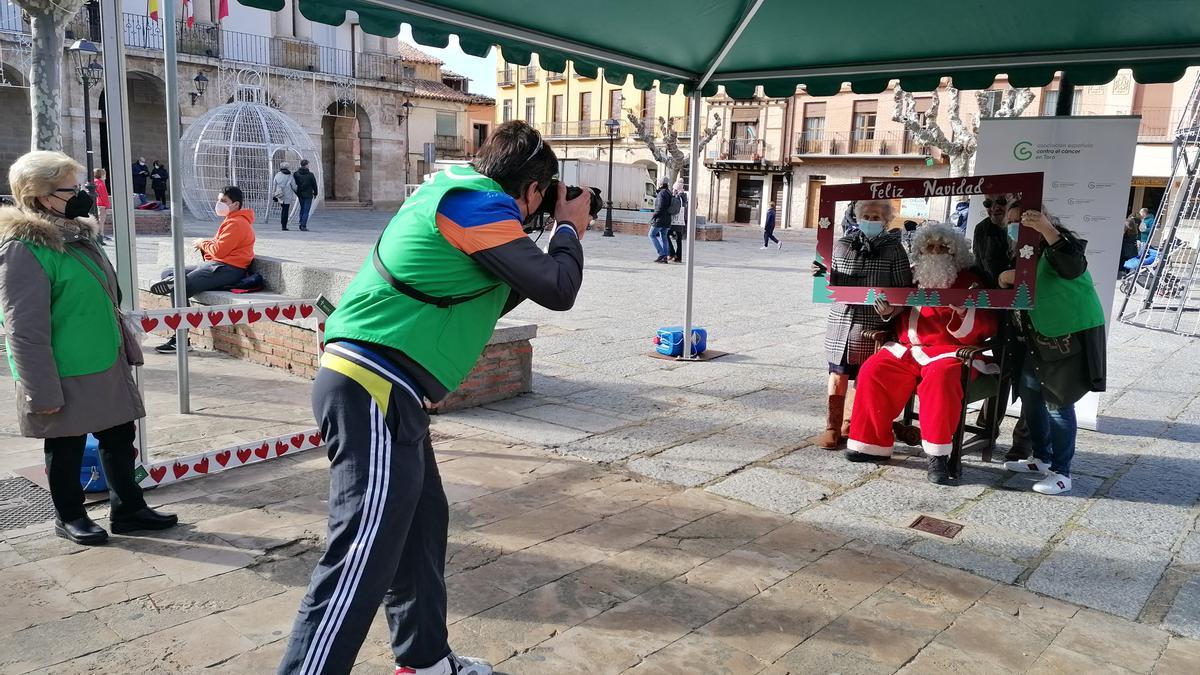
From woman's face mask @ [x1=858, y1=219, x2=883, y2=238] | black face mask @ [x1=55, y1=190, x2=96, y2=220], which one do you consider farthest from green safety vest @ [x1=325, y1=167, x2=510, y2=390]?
woman's face mask @ [x1=858, y1=219, x2=883, y2=238]

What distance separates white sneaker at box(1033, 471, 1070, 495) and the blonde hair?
4.77 m

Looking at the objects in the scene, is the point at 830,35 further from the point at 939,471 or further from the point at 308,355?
the point at 308,355

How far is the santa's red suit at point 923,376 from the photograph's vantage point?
15.3 feet

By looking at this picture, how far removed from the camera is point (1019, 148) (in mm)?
5703

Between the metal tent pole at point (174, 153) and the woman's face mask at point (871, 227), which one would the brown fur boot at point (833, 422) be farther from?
the metal tent pole at point (174, 153)

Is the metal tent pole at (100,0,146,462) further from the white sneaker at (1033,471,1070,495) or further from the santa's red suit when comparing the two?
the white sneaker at (1033,471,1070,495)

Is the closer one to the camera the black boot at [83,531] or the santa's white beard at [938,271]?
the black boot at [83,531]

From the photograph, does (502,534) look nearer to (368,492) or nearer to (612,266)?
(368,492)

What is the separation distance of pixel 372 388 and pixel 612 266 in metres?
14.2

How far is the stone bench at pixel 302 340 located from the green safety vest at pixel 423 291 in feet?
9.89

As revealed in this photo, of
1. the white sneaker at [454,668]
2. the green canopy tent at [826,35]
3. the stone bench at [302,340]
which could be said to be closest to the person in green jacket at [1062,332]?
the green canopy tent at [826,35]

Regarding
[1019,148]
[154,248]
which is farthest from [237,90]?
[1019,148]

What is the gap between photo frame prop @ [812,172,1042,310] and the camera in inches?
177

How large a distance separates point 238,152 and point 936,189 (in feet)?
76.9
